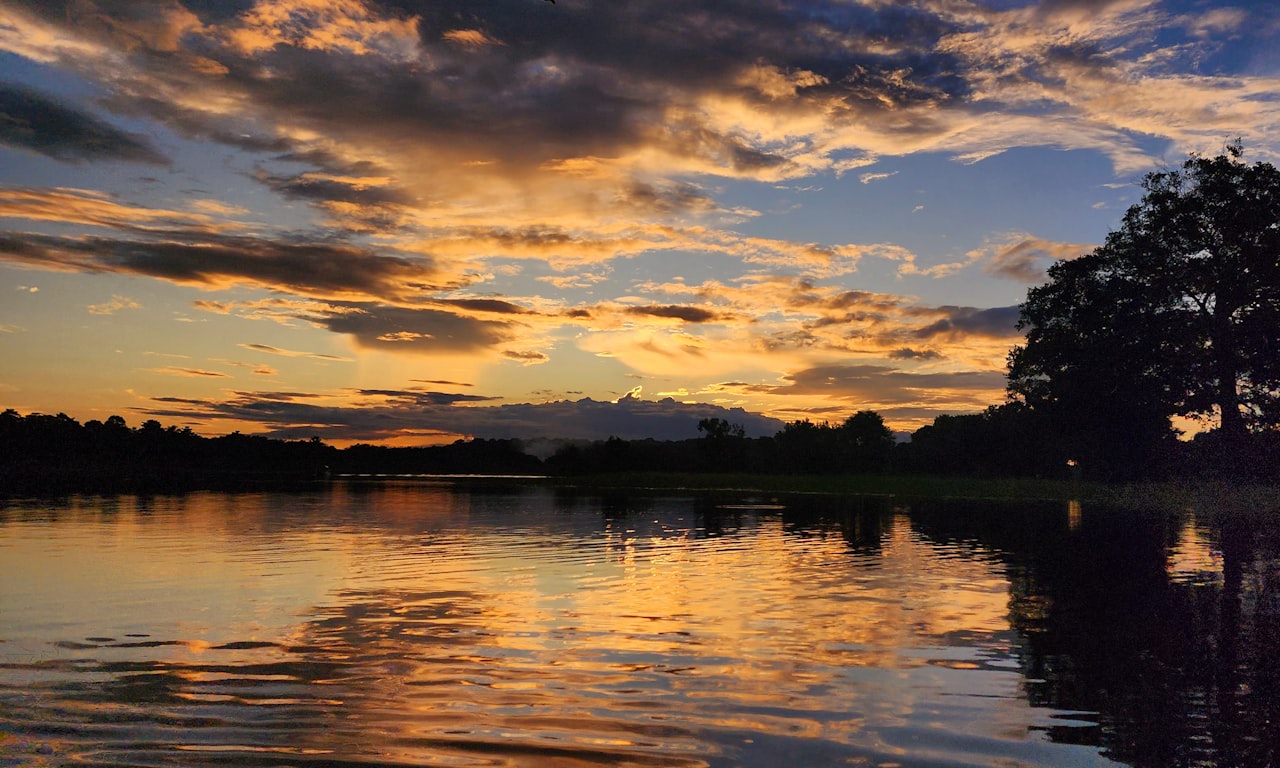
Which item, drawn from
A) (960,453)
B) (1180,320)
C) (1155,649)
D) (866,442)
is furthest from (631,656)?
(866,442)

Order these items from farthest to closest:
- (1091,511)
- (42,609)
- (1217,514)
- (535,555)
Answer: (1091,511)
(1217,514)
(535,555)
(42,609)

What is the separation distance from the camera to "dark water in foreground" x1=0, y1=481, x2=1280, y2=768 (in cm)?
1020

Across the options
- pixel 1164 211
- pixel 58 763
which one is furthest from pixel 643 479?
pixel 58 763

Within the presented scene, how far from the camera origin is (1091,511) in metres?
64.9

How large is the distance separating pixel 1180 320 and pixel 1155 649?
61142 mm

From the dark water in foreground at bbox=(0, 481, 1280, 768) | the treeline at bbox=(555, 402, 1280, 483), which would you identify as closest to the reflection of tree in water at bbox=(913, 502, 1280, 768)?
the dark water in foreground at bbox=(0, 481, 1280, 768)

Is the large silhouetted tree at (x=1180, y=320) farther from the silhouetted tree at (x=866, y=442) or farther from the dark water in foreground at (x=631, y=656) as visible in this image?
the silhouetted tree at (x=866, y=442)

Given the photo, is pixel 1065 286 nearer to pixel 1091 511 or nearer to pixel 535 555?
pixel 1091 511

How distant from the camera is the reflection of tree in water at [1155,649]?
1066cm

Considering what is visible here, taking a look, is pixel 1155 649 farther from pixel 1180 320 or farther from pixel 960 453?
pixel 960 453

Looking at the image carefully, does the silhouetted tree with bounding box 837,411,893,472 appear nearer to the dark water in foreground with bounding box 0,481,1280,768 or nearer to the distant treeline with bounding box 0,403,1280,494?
the distant treeline with bounding box 0,403,1280,494

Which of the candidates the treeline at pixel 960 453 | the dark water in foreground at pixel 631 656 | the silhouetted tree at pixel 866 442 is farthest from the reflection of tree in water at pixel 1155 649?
the silhouetted tree at pixel 866 442

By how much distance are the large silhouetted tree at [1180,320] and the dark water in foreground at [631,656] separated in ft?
125

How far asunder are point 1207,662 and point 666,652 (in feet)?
28.5
